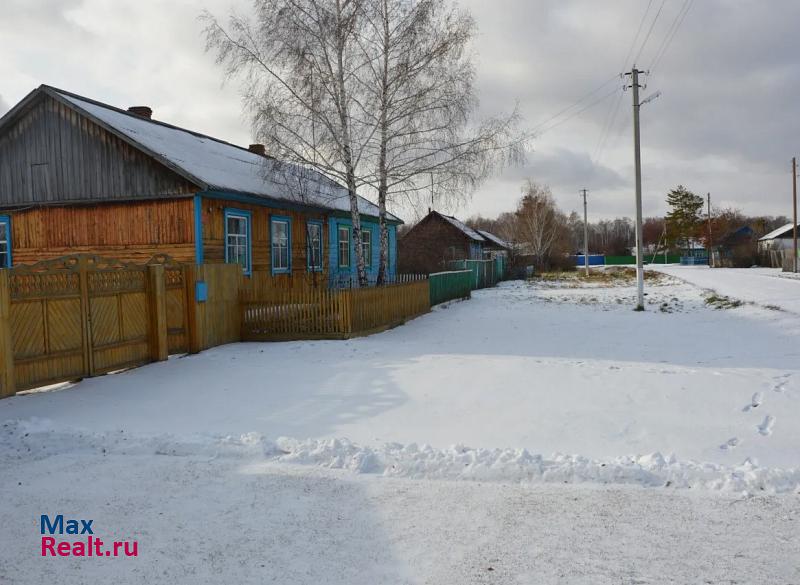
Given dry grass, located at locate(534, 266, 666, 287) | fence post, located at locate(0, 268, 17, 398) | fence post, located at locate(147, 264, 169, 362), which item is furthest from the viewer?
dry grass, located at locate(534, 266, 666, 287)

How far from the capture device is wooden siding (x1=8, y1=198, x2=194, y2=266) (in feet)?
48.8

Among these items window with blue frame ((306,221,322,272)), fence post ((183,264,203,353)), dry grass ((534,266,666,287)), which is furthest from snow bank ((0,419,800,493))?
dry grass ((534,266,666,287))

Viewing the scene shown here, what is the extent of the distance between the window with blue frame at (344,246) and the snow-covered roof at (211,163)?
5.72ft

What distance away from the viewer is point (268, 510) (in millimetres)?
4695

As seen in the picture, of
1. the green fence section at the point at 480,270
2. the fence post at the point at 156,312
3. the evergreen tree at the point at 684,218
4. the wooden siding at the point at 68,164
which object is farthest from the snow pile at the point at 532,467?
the evergreen tree at the point at 684,218

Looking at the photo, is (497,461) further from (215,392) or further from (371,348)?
(371,348)

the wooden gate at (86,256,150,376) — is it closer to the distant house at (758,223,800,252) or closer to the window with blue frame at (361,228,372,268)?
the window with blue frame at (361,228,372,268)

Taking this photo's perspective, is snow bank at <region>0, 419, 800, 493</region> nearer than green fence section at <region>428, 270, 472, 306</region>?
Yes

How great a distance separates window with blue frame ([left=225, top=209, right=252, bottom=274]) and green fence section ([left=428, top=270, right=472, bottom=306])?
6.25 meters

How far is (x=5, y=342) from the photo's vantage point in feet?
26.8

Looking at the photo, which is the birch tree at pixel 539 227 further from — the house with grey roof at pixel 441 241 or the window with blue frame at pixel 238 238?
the window with blue frame at pixel 238 238

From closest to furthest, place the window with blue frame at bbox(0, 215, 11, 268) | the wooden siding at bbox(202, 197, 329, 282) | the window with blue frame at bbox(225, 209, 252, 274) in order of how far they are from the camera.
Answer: the wooden siding at bbox(202, 197, 329, 282)
the window with blue frame at bbox(225, 209, 252, 274)
the window with blue frame at bbox(0, 215, 11, 268)

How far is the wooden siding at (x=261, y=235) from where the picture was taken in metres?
15.3

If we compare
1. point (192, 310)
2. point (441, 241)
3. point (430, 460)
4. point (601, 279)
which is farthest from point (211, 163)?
point (601, 279)
